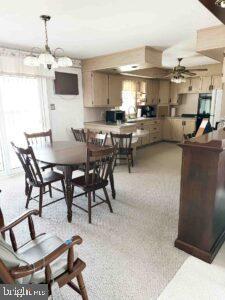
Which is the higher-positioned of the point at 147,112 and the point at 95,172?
the point at 147,112

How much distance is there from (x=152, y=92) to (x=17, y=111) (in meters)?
4.57

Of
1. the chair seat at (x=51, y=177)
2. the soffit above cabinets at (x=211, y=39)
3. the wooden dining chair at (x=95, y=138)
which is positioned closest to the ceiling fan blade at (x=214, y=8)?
the soffit above cabinets at (x=211, y=39)

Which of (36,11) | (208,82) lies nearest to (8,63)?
(36,11)

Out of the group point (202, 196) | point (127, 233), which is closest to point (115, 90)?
point (127, 233)

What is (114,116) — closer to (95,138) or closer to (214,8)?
(95,138)

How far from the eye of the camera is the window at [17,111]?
3.97m

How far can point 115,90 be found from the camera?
5.66 meters

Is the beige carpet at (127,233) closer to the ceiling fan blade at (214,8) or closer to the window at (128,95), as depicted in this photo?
the ceiling fan blade at (214,8)

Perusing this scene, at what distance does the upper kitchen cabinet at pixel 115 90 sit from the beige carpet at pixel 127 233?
7.94ft

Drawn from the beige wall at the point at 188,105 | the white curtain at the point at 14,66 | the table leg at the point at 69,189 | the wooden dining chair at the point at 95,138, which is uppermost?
the white curtain at the point at 14,66

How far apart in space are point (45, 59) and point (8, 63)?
1807 mm

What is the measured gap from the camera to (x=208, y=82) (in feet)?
21.3

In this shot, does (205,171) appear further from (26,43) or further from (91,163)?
(26,43)

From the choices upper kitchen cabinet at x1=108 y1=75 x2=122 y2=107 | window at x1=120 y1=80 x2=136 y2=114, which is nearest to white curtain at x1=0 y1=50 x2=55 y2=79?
upper kitchen cabinet at x1=108 y1=75 x2=122 y2=107
